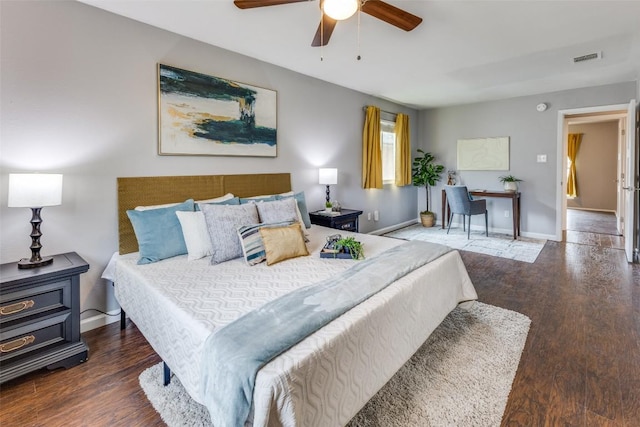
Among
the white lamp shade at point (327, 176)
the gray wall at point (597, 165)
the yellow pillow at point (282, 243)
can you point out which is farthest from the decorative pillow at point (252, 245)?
the gray wall at point (597, 165)

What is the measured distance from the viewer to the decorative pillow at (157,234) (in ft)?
7.53

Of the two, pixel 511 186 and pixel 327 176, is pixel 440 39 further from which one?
pixel 511 186

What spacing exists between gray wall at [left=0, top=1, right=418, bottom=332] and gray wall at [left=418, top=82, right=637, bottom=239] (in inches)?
176

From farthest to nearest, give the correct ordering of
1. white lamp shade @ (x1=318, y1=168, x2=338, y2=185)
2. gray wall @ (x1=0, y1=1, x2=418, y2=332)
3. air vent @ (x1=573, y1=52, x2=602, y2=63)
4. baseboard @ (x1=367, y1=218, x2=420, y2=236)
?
baseboard @ (x1=367, y1=218, x2=420, y2=236) → white lamp shade @ (x1=318, y1=168, x2=338, y2=185) → air vent @ (x1=573, y1=52, x2=602, y2=63) → gray wall @ (x1=0, y1=1, x2=418, y2=332)

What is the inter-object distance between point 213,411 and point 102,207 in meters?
1.94

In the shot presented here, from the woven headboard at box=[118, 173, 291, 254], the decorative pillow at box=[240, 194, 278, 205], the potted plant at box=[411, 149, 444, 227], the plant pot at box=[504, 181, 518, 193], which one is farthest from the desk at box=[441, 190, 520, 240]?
the decorative pillow at box=[240, 194, 278, 205]

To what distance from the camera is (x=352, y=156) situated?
4.87m

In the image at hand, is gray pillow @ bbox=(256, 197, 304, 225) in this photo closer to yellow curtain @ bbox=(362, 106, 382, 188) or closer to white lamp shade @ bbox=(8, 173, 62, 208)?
white lamp shade @ bbox=(8, 173, 62, 208)

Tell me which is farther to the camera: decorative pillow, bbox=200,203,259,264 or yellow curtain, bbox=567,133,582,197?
yellow curtain, bbox=567,133,582,197

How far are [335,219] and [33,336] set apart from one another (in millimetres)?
2746

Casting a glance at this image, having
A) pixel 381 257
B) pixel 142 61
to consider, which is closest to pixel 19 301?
pixel 142 61

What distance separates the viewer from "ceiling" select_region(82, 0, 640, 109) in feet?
7.91

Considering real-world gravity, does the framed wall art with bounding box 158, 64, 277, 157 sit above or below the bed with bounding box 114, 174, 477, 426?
above

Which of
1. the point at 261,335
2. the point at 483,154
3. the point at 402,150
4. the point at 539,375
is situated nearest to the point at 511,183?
the point at 483,154
